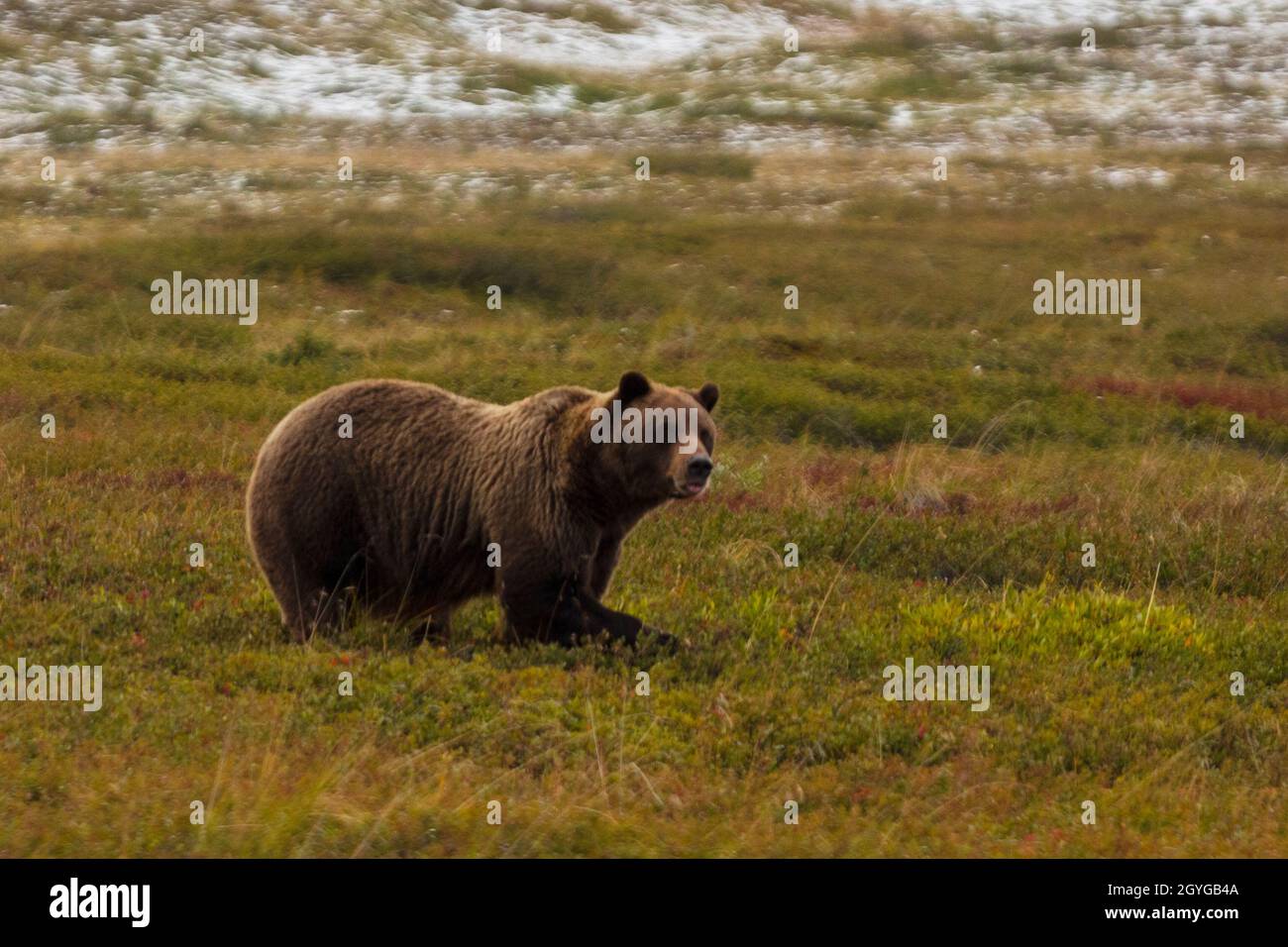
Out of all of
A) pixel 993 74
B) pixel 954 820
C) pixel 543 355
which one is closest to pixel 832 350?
pixel 543 355

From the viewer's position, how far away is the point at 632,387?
10.9 m

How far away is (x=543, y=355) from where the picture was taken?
26.3m

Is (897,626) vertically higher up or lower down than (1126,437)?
higher up

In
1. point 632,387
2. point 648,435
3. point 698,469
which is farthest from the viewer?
point 632,387

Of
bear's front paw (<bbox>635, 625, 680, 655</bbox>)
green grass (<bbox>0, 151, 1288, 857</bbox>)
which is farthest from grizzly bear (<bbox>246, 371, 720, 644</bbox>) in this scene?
green grass (<bbox>0, 151, 1288, 857</bbox>)

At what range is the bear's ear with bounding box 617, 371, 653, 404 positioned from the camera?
1075 centimetres

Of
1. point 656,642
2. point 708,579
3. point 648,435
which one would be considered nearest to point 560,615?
point 656,642

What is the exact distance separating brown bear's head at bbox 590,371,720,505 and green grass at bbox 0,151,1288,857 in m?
1.25

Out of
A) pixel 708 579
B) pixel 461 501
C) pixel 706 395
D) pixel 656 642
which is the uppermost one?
pixel 706 395

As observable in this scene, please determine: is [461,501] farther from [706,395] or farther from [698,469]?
[698,469]

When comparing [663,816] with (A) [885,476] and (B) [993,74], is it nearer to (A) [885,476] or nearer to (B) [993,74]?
(A) [885,476]

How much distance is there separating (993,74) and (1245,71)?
1109 centimetres

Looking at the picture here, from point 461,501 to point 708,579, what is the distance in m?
2.97

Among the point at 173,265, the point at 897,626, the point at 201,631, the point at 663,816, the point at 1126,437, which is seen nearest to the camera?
the point at 663,816
